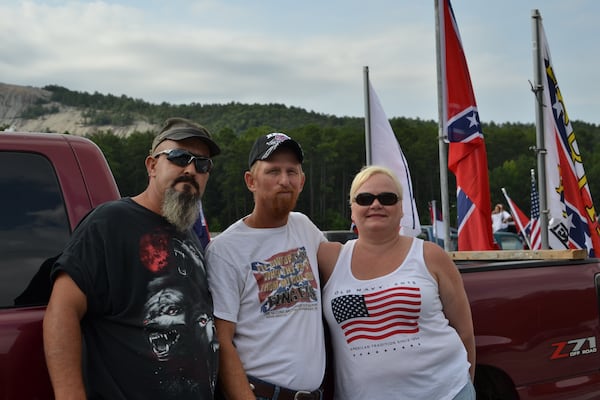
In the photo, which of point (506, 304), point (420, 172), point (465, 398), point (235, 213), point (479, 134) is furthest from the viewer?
point (420, 172)

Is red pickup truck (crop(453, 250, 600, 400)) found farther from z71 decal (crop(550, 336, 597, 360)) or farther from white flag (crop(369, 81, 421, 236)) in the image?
white flag (crop(369, 81, 421, 236))

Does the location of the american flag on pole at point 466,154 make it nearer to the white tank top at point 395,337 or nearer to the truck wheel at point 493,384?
the truck wheel at point 493,384

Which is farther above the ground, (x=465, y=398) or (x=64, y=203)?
(x=64, y=203)

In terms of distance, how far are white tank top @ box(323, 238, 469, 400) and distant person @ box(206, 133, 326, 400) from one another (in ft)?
0.47

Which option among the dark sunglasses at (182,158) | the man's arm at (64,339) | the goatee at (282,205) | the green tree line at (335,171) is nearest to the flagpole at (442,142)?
the goatee at (282,205)

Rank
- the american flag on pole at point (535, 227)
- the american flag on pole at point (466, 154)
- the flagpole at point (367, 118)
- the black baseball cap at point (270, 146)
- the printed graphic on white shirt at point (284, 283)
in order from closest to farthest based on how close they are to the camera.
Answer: the printed graphic on white shirt at point (284, 283) < the black baseball cap at point (270, 146) < the american flag on pole at point (466, 154) < the flagpole at point (367, 118) < the american flag on pole at point (535, 227)

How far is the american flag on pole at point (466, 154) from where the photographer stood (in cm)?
856

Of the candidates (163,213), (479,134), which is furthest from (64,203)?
(479,134)

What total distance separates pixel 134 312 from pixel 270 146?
33.1 inches

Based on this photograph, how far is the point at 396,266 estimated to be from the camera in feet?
9.35

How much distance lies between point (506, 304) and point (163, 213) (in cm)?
186

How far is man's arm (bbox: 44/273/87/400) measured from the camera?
6.91 ft

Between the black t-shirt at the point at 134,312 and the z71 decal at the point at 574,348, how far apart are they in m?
2.02

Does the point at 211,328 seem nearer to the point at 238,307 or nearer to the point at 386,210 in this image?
the point at 238,307
